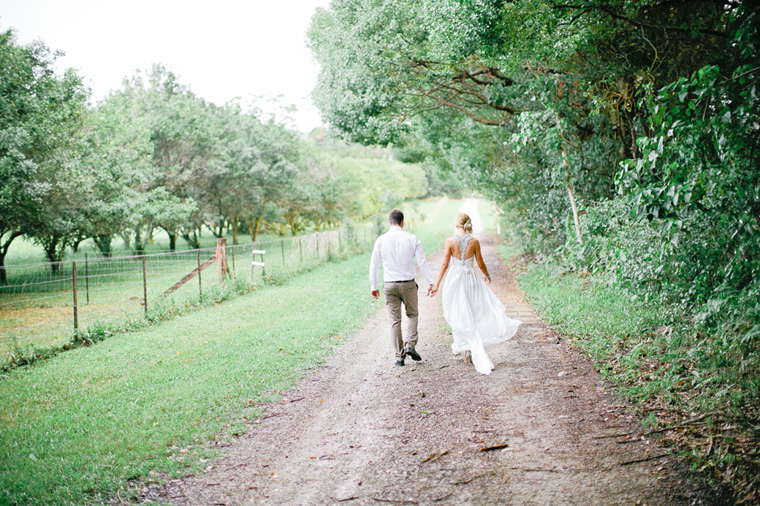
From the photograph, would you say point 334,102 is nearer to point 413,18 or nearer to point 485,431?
point 413,18

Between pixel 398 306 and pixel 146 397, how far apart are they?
337 cm

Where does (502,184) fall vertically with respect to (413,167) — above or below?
below

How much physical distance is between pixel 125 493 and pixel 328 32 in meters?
13.3

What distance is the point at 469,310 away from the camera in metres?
6.93

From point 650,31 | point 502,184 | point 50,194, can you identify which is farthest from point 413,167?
point 650,31

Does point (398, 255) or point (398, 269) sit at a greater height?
point (398, 255)

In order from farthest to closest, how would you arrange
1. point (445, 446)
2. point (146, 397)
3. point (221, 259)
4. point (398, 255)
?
1. point (221, 259)
2. point (398, 255)
3. point (146, 397)
4. point (445, 446)

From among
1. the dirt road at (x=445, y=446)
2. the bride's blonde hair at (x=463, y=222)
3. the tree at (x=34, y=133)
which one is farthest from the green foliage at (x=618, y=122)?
the tree at (x=34, y=133)

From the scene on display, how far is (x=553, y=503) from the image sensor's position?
3625 millimetres

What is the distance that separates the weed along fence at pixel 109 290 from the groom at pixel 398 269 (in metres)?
5.84

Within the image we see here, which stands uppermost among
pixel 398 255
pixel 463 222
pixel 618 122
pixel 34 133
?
pixel 34 133

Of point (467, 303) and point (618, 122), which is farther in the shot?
point (618, 122)

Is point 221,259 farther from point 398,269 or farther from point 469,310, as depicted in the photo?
point 469,310

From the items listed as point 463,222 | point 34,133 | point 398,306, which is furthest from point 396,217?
point 34,133
